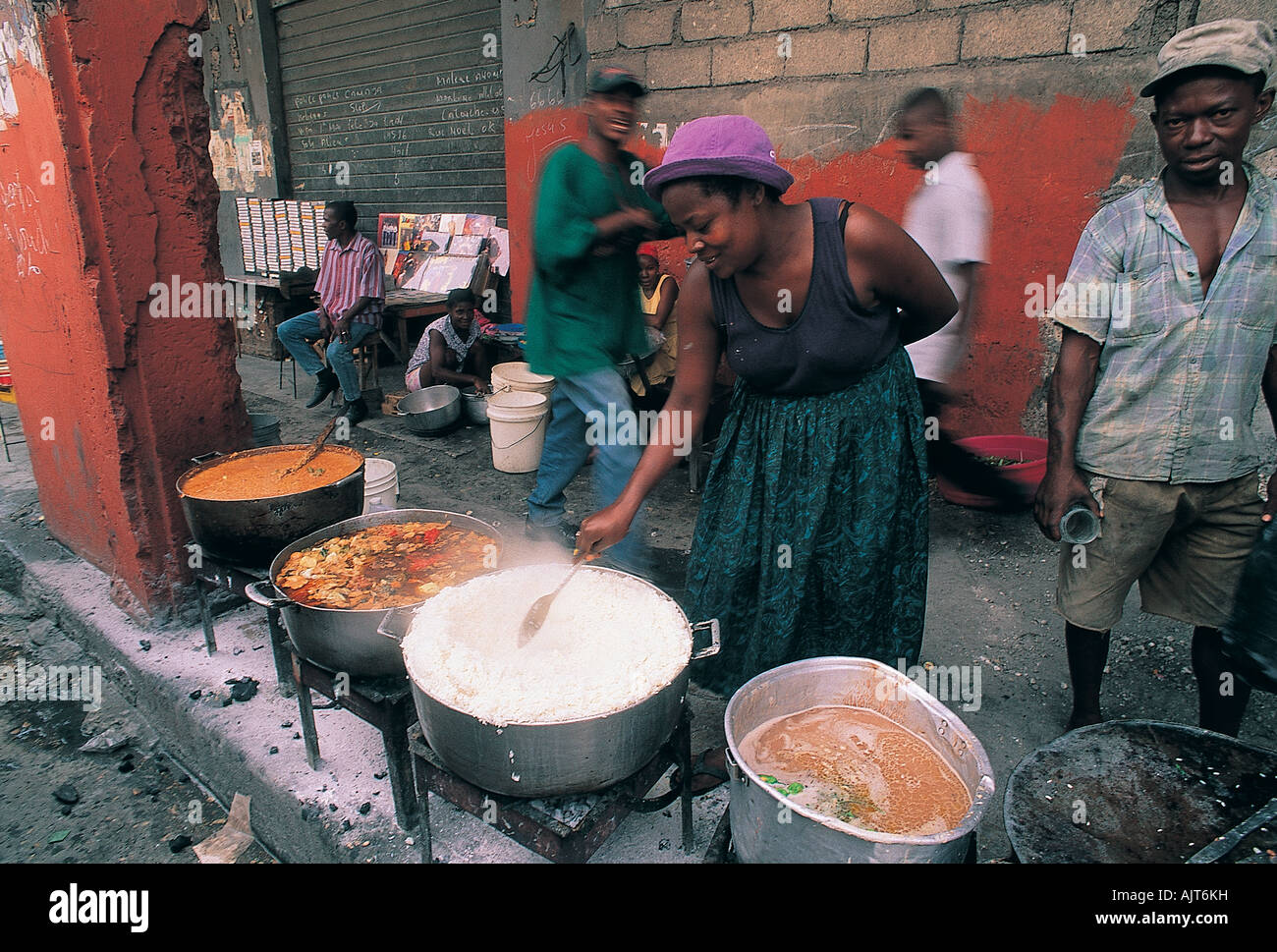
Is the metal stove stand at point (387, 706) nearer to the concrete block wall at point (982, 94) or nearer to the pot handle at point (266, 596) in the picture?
the pot handle at point (266, 596)

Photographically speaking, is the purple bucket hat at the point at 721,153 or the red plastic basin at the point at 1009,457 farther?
the red plastic basin at the point at 1009,457

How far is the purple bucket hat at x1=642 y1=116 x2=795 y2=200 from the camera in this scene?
189 centimetres

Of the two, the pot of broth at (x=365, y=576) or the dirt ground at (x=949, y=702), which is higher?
the pot of broth at (x=365, y=576)

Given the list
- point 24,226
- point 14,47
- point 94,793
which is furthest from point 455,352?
point 94,793

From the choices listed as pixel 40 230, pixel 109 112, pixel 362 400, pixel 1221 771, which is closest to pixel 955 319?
pixel 1221 771

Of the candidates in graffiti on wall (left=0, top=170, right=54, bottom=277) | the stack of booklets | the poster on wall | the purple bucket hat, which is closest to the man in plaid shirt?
the purple bucket hat

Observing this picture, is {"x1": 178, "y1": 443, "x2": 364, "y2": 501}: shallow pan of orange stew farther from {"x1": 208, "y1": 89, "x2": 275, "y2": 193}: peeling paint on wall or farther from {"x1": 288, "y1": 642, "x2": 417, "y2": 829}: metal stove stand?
{"x1": 208, "y1": 89, "x2": 275, "y2": 193}: peeling paint on wall

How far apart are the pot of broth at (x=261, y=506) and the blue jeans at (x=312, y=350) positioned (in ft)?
13.8

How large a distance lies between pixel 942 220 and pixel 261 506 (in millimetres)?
3665

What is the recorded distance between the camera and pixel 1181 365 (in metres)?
2.41

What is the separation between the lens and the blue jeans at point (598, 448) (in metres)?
3.69

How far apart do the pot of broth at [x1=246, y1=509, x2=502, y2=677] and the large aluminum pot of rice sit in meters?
0.15

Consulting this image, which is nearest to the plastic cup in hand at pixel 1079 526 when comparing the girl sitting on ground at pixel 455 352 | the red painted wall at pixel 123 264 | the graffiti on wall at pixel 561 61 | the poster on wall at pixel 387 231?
the red painted wall at pixel 123 264

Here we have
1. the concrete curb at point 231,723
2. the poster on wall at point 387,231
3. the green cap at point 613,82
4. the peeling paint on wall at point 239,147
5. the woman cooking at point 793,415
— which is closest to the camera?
the woman cooking at point 793,415
